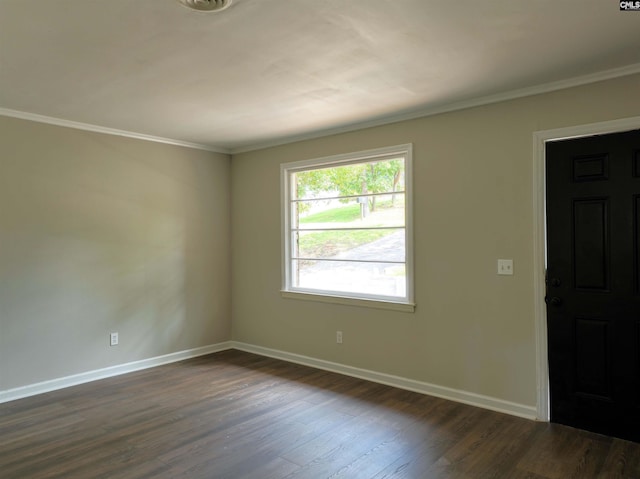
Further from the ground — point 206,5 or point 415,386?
point 206,5

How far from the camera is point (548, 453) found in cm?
276

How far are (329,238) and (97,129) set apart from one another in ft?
8.47

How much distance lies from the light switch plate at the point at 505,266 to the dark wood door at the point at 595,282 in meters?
0.28

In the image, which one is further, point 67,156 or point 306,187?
point 306,187

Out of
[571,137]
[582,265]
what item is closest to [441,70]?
[571,137]

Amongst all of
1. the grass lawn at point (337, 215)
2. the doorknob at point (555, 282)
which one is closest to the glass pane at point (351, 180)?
the grass lawn at point (337, 215)

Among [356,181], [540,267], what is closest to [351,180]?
[356,181]

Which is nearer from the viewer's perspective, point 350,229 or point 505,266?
point 505,266

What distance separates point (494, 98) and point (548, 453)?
2.55 m

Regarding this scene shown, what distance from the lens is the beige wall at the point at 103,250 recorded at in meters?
3.81

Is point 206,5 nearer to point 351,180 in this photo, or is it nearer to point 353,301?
point 351,180

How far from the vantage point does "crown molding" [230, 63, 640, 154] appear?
9.62 feet

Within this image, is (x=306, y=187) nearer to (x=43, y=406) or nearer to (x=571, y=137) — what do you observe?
(x=571, y=137)

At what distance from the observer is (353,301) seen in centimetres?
436
